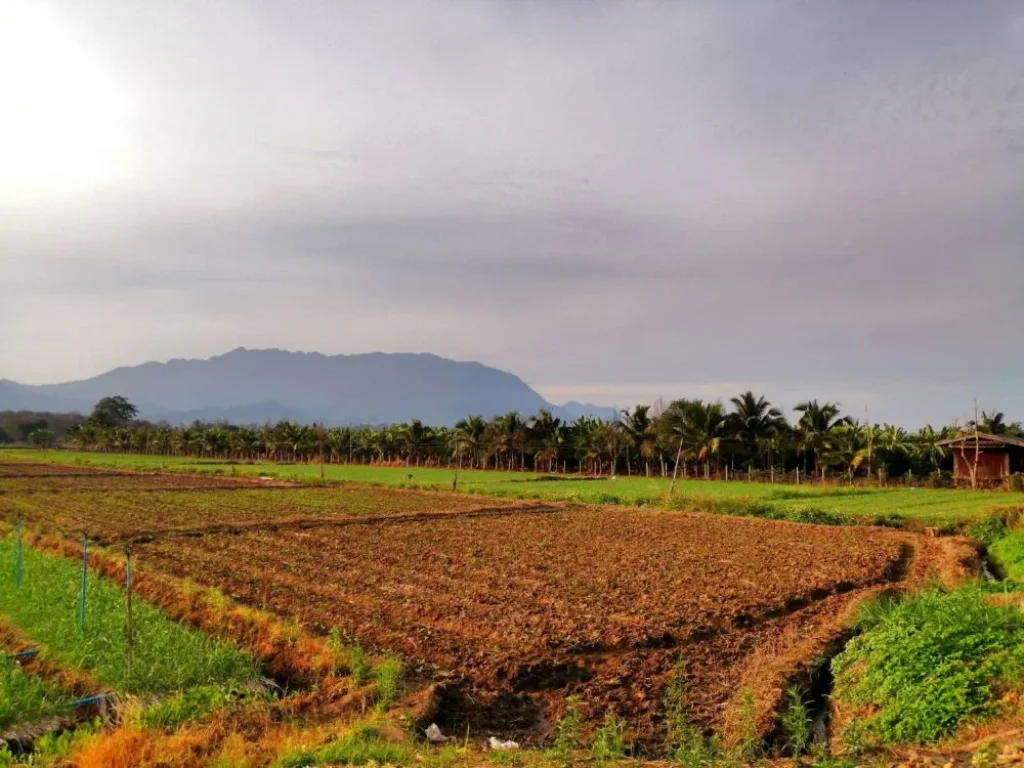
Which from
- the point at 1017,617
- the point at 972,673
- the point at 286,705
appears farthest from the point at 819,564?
the point at 286,705

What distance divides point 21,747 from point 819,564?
14158 millimetres

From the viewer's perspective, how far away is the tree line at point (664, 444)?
139 feet

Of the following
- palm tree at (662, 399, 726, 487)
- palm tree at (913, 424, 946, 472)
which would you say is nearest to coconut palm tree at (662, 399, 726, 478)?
palm tree at (662, 399, 726, 487)

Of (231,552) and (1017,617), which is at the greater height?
(1017,617)

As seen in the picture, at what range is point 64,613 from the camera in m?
10.1

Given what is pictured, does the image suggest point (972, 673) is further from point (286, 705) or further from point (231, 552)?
point (231, 552)

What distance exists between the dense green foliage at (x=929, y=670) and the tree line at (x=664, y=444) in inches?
916

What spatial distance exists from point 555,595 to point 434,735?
18.6ft

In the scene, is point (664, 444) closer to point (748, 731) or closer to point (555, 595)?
point (555, 595)

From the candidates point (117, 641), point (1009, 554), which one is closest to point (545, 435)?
point (1009, 554)

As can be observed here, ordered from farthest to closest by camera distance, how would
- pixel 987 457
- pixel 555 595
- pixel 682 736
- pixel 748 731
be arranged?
1. pixel 987 457
2. pixel 555 595
3. pixel 748 731
4. pixel 682 736

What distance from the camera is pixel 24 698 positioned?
700cm

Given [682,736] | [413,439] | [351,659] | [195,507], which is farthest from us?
[413,439]

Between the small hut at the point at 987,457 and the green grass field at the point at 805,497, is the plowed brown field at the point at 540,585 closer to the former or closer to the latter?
the green grass field at the point at 805,497
